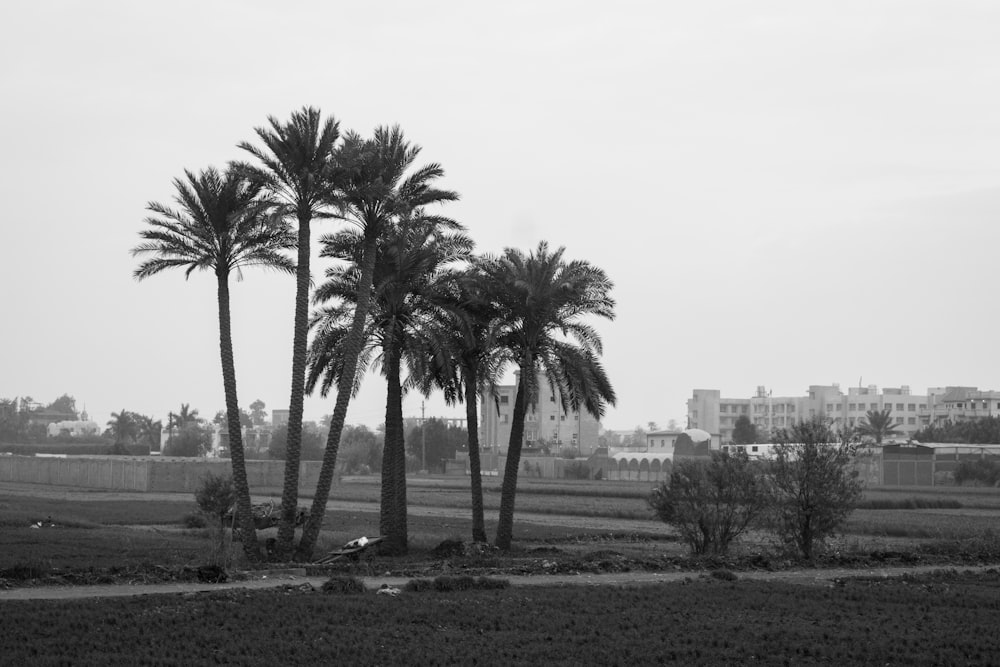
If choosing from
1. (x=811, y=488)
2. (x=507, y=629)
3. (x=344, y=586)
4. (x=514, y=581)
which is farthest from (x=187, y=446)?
(x=507, y=629)

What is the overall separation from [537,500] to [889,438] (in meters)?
114

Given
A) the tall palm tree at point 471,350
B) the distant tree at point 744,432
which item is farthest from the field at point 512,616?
the distant tree at point 744,432

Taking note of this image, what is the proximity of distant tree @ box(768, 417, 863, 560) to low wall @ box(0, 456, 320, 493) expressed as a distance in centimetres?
6025

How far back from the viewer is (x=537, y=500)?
281 feet

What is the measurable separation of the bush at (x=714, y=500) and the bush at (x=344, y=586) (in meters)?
14.5

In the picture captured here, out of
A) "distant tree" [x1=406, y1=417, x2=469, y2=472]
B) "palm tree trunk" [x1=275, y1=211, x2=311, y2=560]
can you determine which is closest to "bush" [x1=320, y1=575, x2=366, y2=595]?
"palm tree trunk" [x1=275, y1=211, x2=311, y2=560]

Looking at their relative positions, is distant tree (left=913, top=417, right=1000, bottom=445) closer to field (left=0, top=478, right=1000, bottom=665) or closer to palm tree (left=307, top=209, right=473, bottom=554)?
field (left=0, top=478, right=1000, bottom=665)

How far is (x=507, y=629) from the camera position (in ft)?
60.9

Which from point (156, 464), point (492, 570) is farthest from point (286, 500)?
point (156, 464)

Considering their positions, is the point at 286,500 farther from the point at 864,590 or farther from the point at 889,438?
the point at 889,438

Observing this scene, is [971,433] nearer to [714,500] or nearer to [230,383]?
[714,500]

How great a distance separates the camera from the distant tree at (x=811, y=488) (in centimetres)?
3309

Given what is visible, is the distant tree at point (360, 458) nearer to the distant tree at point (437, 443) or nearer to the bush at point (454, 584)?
the distant tree at point (437, 443)

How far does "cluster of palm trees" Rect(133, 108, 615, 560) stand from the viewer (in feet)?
109
